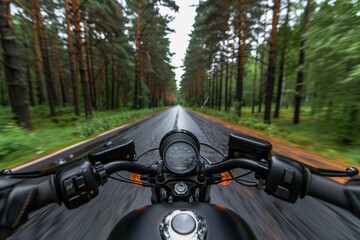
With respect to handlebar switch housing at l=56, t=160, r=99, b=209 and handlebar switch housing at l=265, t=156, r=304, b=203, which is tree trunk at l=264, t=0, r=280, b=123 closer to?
handlebar switch housing at l=265, t=156, r=304, b=203

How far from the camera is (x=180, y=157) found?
4.55ft

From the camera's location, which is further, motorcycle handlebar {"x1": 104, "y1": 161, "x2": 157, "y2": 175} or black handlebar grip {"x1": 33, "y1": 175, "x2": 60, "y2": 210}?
motorcycle handlebar {"x1": 104, "y1": 161, "x2": 157, "y2": 175}

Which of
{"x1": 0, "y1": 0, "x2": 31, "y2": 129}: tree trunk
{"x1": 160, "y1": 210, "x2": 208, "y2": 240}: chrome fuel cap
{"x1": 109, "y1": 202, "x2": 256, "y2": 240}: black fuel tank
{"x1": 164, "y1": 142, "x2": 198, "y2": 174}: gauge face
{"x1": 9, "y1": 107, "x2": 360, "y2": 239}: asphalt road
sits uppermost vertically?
{"x1": 0, "y1": 0, "x2": 31, "y2": 129}: tree trunk

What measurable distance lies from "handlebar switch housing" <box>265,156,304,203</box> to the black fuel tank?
34cm

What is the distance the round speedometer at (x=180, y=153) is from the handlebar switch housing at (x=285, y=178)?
455 mm

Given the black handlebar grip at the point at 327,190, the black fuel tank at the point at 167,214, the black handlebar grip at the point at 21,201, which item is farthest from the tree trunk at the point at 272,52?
the black handlebar grip at the point at 21,201

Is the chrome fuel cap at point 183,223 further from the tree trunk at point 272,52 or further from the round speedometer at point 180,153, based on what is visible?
the tree trunk at point 272,52

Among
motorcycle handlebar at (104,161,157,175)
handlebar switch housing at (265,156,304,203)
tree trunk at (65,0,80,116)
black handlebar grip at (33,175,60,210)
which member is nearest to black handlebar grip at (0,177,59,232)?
black handlebar grip at (33,175,60,210)

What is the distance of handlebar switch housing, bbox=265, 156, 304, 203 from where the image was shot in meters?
1.08

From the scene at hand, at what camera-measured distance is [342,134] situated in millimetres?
8469

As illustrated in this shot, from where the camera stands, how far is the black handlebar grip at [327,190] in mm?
1011

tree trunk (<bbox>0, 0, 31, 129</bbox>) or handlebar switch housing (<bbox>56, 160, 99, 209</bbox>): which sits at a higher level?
tree trunk (<bbox>0, 0, 31, 129</bbox>)

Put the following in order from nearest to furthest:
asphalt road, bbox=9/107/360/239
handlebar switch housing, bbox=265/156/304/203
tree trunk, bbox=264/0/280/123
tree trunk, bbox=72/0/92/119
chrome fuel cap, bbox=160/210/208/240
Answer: chrome fuel cap, bbox=160/210/208/240 → handlebar switch housing, bbox=265/156/304/203 → asphalt road, bbox=9/107/360/239 → tree trunk, bbox=264/0/280/123 → tree trunk, bbox=72/0/92/119

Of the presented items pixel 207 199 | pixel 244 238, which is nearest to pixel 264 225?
pixel 207 199
